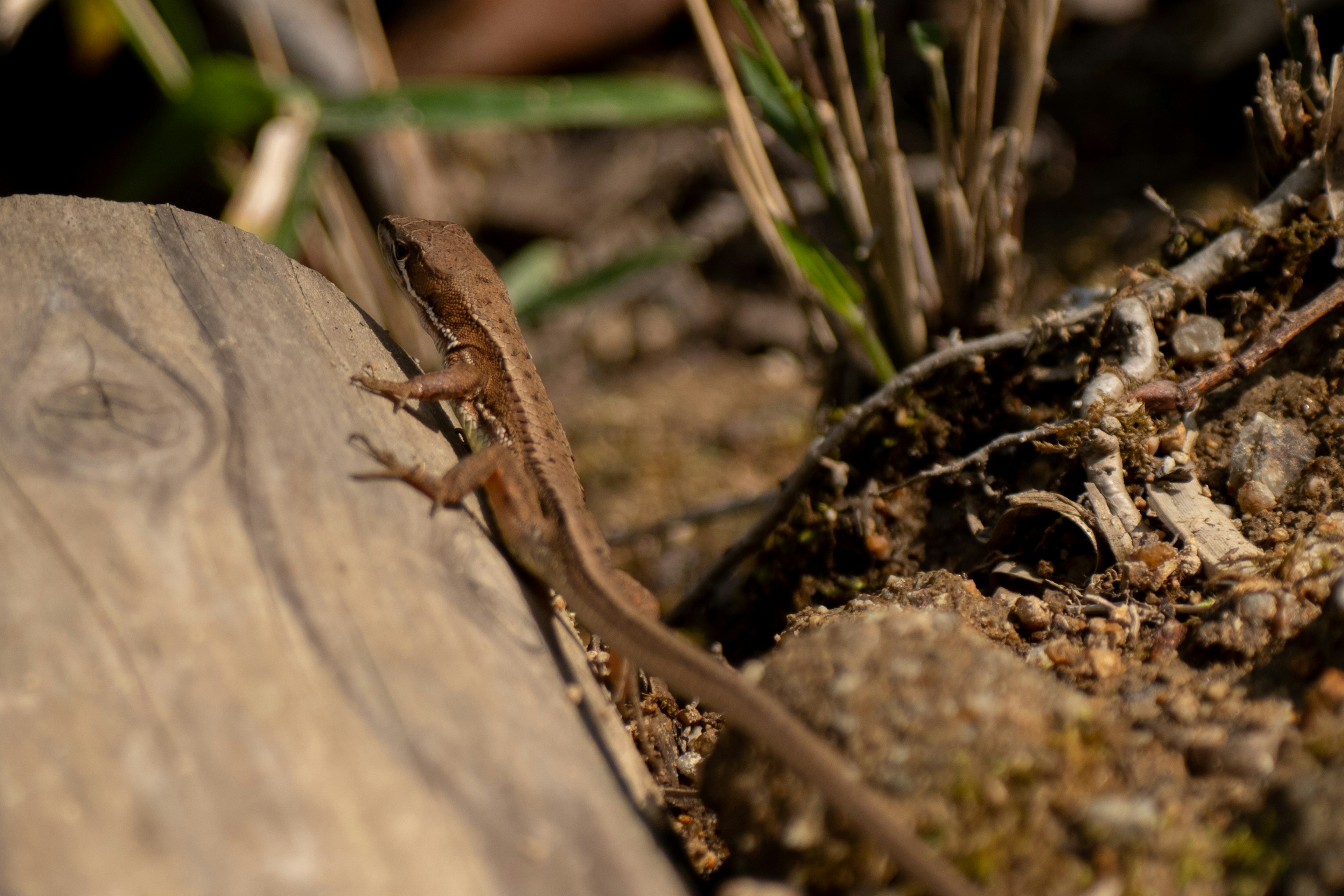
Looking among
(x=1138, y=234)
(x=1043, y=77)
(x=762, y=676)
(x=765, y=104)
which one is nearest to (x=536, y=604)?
(x=762, y=676)

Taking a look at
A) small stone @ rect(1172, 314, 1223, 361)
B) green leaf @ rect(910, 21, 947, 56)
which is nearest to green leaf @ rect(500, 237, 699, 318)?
green leaf @ rect(910, 21, 947, 56)

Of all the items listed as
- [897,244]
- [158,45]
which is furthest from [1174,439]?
[158,45]

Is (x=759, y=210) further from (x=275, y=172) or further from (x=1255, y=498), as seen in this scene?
(x=275, y=172)

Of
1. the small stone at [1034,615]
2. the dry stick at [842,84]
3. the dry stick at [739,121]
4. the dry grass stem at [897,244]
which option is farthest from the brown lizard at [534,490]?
the dry stick at [842,84]

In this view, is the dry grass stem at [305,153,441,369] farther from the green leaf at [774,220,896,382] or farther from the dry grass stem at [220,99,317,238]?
the green leaf at [774,220,896,382]

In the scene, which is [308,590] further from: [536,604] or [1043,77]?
[1043,77]

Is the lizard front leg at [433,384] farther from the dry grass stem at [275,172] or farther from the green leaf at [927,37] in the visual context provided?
the dry grass stem at [275,172]
